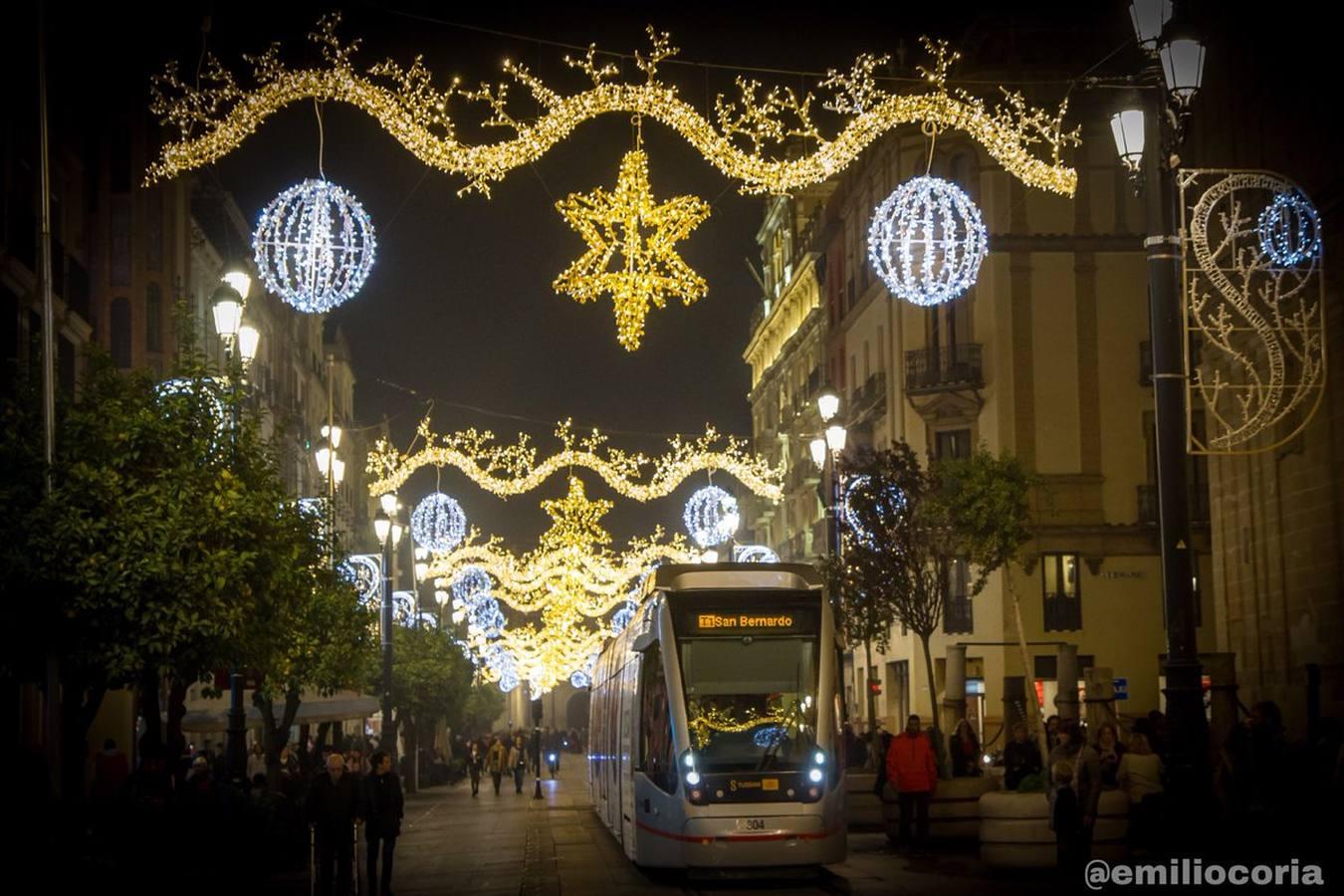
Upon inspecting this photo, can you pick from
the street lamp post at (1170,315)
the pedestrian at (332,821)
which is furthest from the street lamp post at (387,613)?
the street lamp post at (1170,315)

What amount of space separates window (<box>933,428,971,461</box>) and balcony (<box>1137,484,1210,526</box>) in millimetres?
4660

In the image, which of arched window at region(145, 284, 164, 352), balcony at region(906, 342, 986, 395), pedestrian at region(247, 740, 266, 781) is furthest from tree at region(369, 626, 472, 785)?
balcony at region(906, 342, 986, 395)

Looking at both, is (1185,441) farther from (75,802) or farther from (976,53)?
(976,53)

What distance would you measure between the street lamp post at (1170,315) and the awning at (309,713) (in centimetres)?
1970

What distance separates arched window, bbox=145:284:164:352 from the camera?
41844 millimetres

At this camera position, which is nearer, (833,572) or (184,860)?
(184,860)

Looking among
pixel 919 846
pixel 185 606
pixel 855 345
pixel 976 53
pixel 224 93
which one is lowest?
pixel 919 846

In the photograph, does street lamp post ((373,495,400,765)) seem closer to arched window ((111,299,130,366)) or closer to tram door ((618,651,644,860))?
arched window ((111,299,130,366))

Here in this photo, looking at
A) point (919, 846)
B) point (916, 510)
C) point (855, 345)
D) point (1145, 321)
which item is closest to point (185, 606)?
point (919, 846)

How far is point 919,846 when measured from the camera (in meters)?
22.3

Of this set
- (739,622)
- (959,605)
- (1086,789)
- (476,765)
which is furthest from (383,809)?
(476,765)

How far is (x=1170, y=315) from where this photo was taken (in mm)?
13750

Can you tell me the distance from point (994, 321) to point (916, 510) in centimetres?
1357

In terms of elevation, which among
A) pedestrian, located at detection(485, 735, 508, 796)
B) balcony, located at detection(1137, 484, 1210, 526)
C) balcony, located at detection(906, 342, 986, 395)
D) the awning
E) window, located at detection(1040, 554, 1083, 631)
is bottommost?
pedestrian, located at detection(485, 735, 508, 796)
